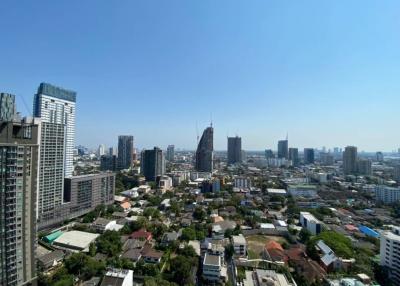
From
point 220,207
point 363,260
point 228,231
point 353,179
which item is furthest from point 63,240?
point 353,179

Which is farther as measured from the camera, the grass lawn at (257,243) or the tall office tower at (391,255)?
the grass lawn at (257,243)

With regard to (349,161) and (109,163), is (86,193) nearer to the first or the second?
(109,163)

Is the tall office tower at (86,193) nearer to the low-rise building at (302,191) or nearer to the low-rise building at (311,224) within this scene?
the low-rise building at (311,224)

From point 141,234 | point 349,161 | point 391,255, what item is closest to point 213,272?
point 141,234

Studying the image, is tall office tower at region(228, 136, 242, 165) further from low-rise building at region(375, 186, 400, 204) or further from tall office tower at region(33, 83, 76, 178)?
tall office tower at region(33, 83, 76, 178)

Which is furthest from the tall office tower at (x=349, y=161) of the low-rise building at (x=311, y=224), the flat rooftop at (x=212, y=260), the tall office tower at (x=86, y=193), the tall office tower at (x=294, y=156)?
the flat rooftop at (x=212, y=260)
